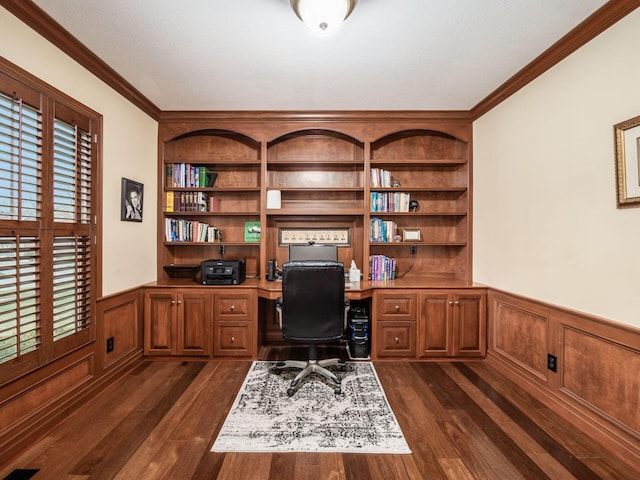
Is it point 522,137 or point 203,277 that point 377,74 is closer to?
point 522,137

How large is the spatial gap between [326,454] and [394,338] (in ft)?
4.89

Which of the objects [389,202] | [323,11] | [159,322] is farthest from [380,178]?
[159,322]

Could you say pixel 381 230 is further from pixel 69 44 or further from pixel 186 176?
pixel 69 44

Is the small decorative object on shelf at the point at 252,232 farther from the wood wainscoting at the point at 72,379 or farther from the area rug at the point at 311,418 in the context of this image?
the area rug at the point at 311,418

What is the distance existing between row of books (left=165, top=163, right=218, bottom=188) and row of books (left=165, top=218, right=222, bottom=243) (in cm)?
42

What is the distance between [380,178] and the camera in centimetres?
346

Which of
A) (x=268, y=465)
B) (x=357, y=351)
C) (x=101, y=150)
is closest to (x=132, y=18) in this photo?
(x=101, y=150)

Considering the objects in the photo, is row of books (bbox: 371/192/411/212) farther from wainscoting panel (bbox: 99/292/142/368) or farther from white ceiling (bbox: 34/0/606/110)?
wainscoting panel (bbox: 99/292/142/368)

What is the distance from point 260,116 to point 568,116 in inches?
108

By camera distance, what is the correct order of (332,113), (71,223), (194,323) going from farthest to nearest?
(332,113)
(194,323)
(71,223)

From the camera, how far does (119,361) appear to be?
8.85ft

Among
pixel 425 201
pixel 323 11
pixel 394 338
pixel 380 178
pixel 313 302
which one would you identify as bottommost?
pixel 394 338

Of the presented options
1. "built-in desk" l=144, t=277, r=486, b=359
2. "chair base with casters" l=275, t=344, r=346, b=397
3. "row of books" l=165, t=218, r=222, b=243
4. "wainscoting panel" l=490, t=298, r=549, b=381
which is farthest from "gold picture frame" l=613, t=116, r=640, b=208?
"row of books" l=165, t=218, r=222, b=243

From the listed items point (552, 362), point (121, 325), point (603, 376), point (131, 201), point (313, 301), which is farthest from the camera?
point (131, 201)
